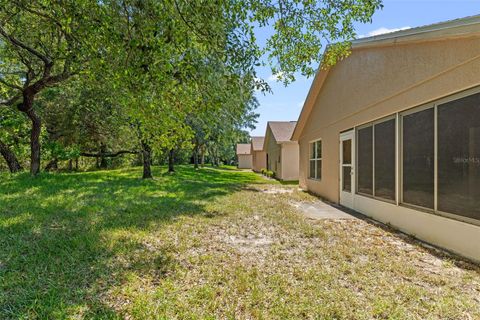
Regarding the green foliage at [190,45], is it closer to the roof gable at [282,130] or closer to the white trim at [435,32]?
the white trim at [435,32]

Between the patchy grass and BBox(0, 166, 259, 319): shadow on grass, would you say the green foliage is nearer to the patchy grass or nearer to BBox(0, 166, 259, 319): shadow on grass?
BBox(0, 166, 259, 319): shadow on grass

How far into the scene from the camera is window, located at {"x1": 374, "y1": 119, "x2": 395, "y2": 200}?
5.70 meters

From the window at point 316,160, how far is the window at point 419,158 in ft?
18.0

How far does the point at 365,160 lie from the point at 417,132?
6.95 feet

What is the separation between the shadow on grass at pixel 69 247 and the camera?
2.55m

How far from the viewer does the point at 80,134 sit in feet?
50.3

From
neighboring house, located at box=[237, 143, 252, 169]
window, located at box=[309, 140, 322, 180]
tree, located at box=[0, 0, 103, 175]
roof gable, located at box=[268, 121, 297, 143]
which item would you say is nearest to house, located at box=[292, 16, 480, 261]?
window, located at box=[309, 140, 322, 180]

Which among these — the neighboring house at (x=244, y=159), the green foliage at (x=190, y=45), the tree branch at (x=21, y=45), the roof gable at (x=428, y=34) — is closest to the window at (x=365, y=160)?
the roof gable at (x=428, y=34)

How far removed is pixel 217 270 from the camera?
3371 mm

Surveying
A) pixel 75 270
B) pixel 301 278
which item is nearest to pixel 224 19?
pixel 301 278

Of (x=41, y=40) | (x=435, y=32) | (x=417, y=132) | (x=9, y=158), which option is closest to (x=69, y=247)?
(x=417, y=132)

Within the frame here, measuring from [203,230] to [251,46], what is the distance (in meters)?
3.31

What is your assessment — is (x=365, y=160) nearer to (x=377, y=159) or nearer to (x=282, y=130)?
(x=377, y=159)

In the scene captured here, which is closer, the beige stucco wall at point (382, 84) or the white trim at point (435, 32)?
the white trim at point (435, 32)
